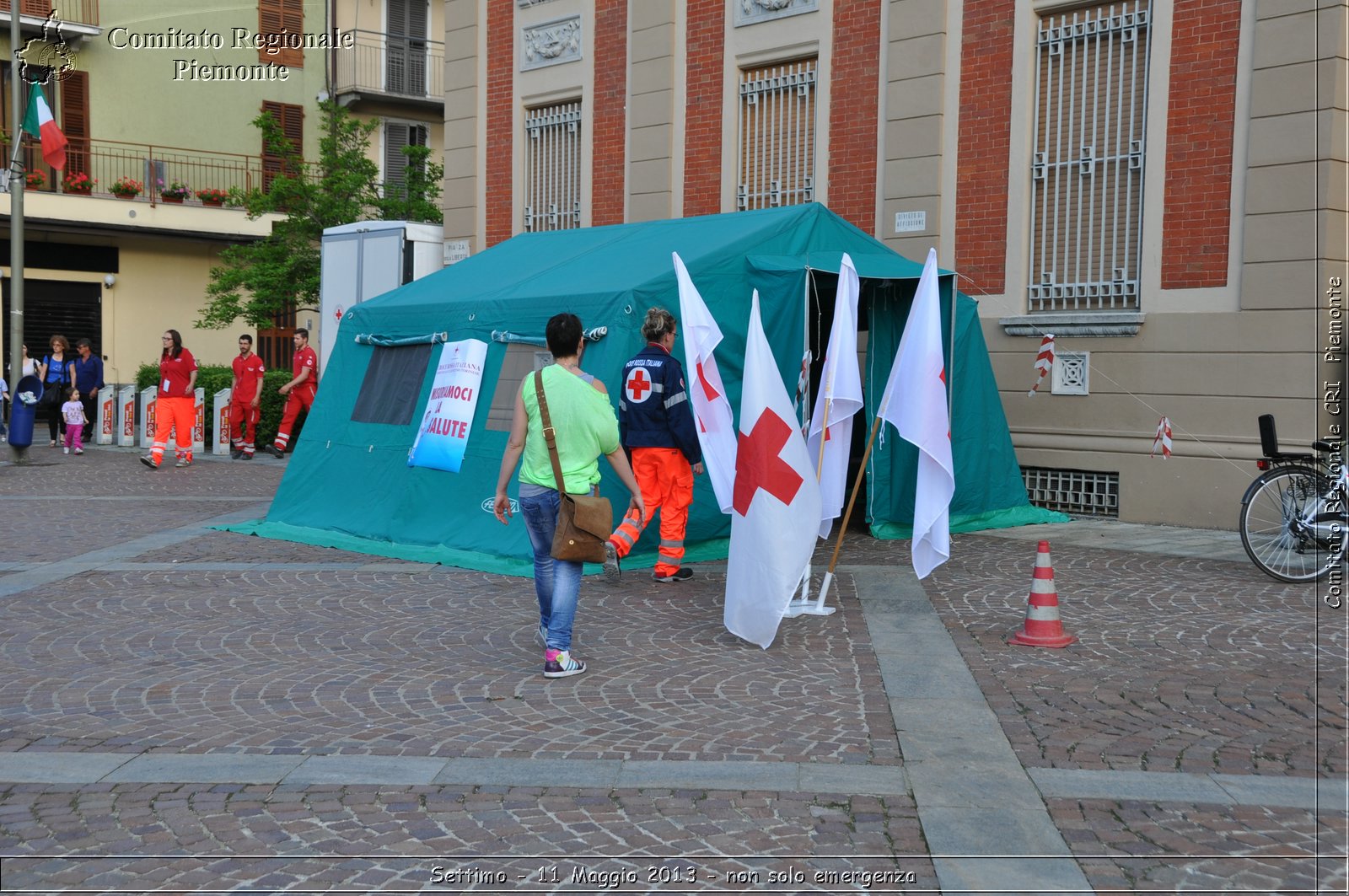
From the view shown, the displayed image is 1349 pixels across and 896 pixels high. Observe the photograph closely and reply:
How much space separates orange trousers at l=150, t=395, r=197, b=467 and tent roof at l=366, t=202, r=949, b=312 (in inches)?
251

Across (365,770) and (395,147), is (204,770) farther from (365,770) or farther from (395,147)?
(395,147)

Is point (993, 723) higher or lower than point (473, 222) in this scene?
lower

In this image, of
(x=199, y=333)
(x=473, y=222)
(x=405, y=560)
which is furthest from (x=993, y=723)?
(x=199, y=333)

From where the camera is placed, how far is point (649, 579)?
9047 mm

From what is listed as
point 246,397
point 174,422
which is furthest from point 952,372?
point 246,397

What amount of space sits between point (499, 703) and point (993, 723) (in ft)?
7.26

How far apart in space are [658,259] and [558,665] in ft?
16.0

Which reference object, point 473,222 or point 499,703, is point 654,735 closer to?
point 499,703

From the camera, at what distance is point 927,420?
761cm

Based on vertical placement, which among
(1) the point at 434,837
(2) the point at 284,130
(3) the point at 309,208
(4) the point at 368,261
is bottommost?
(1) the point at 434,837

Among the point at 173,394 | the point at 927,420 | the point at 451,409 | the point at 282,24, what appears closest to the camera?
the point at 927,420

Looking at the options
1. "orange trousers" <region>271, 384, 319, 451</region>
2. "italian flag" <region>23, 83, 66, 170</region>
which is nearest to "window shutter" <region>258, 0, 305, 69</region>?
"italian flag" <region>23, 83, 66, 170</region>

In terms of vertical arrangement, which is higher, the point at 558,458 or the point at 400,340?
the point at 400,340

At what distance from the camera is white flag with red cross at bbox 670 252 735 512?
8.29 m
